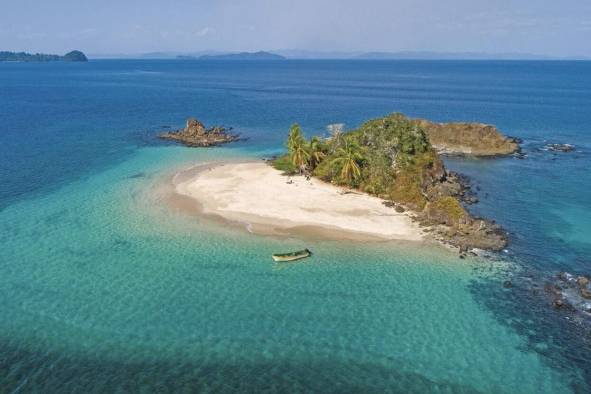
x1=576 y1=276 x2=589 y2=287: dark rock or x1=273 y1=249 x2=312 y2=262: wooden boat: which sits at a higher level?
x1=273 y1=249 x2=312 y2=262: wooden boat

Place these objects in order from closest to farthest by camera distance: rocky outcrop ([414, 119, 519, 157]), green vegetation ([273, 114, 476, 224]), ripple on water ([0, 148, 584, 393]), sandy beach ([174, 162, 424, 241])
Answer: ripple on water ([0, 148, 584, 393]), sandy beach ([174, 162, 424, 241]), green vegetation ([273, 114, 476, 224]), rocky outcrop ([414, 119, 519, 157])

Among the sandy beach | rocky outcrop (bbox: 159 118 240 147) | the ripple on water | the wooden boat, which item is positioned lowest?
the ripple on water

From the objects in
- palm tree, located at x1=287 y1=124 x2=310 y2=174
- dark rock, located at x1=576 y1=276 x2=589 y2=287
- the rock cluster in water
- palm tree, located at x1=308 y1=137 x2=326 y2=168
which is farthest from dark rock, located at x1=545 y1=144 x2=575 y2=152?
dark rock, located at x1=576 y1=276 x2=589 y2=287

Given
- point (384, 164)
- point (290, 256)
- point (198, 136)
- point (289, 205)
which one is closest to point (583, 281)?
point (290, 256)

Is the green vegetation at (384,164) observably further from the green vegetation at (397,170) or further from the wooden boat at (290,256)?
the wooden boat at (290,256)

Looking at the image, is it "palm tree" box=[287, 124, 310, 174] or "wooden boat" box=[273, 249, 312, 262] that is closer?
"wooden boat" box=[273, 249, 312, 262]

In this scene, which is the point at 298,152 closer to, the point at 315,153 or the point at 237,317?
the point at 315,153

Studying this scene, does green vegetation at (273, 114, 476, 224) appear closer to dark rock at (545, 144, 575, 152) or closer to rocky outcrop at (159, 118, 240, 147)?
rocky outcrop at (159, 118, 240, 147)

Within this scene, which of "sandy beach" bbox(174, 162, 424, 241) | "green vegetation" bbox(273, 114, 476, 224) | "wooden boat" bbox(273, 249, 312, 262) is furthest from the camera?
"green vegetation" bbox(273, 114, 476, 224)
